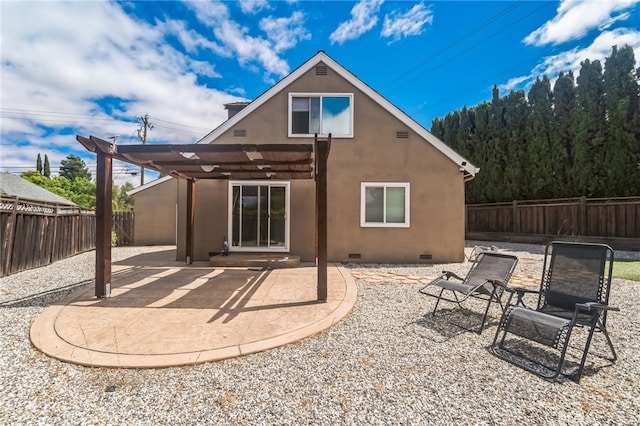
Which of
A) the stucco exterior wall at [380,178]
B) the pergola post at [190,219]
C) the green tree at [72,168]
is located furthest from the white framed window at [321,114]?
the green tree at [72,168]

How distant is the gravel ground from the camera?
2.38 meters

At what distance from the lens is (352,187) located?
9.84 meters

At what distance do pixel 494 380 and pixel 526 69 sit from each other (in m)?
21.9

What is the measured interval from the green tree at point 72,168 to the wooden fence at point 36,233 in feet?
164

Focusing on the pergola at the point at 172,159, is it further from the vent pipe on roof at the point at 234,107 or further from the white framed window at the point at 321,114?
the vent pipe on roof at the point at 234,107

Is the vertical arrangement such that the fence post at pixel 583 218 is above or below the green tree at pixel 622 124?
Answer: below

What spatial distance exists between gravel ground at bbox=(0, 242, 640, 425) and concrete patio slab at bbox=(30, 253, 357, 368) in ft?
0.62

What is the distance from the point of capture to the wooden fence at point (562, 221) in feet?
42.0

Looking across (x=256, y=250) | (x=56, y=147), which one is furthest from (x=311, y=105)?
(x=56, y=147)

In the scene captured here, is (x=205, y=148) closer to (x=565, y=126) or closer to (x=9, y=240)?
(x=9, y=240)

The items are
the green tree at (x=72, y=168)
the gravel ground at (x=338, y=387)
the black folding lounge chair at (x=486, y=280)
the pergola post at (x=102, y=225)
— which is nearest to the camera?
the gravel ground at (x=338, y=387)

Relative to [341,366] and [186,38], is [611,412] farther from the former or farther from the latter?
[186,38]

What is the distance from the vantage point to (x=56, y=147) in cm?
4594

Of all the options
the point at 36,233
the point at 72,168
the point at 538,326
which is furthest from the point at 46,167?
the point at 538,326
